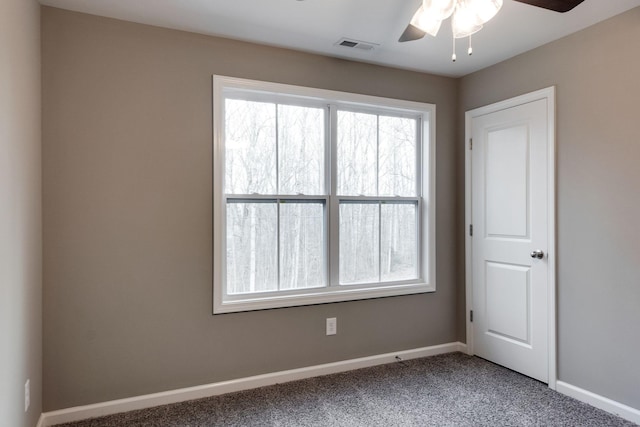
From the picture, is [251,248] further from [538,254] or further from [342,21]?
[538,254]

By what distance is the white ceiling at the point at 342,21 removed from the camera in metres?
2.21

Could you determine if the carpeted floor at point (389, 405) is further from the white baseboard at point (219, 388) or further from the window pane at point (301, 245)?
the window pane at point (301, 245)

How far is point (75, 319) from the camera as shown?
2.29 meters

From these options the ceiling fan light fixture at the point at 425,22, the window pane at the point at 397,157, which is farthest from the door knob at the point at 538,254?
the ceiling fan light fixture at the point at 425,22

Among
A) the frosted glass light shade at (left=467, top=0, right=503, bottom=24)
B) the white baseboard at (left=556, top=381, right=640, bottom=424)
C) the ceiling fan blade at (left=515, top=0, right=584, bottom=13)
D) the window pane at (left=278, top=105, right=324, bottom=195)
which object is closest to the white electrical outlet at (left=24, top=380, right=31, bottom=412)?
the window pane at (left=278, top=105, right=324, bottom=195)

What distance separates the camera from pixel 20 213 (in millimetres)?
1845

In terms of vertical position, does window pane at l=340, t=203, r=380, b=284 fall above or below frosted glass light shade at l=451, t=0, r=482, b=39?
below

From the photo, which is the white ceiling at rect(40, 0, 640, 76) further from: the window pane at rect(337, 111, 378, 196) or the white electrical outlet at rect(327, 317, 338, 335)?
the white electrical outlet at rect(327, 317, 338, 335)

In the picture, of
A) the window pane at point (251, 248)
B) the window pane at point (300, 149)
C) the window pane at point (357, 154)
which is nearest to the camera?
the window pane at point (251, 248)

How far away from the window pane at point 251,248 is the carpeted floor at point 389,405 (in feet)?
2.39

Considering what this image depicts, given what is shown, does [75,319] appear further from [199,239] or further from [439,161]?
[439,161]

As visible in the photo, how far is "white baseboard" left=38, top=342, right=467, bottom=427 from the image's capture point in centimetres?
228

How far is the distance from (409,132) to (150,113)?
207cm

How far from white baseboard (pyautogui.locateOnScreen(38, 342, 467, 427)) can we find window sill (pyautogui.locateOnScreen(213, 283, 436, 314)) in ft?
1.59
